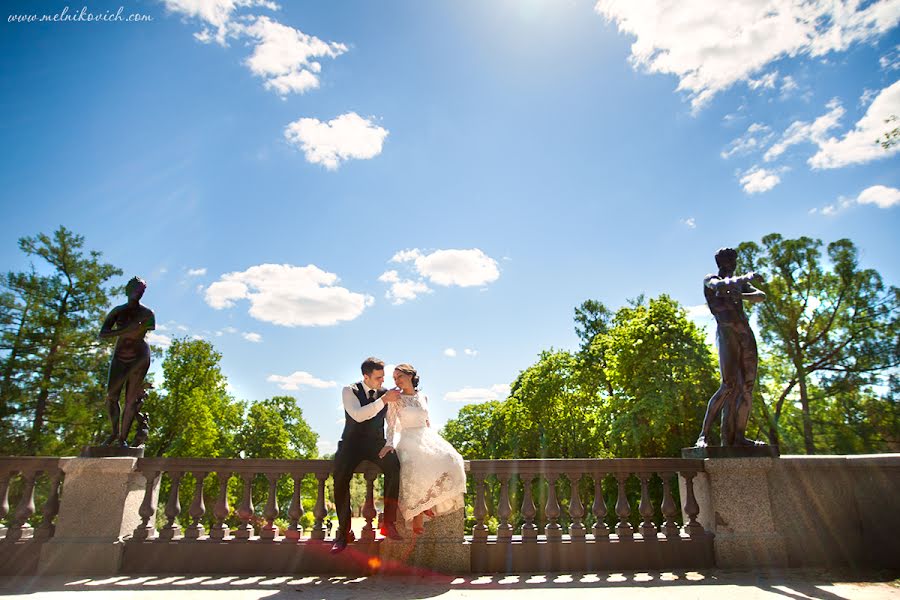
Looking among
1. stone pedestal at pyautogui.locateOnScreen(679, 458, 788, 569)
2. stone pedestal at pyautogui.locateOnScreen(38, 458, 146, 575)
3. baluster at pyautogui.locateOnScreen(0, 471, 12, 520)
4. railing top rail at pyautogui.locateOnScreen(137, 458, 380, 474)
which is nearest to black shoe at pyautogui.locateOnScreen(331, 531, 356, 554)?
railing top rail at pyautogui.locateOnScreen(137, 458, 380, 474)

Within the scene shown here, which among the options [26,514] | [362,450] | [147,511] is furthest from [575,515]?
[26,514]

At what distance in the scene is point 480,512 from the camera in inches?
214

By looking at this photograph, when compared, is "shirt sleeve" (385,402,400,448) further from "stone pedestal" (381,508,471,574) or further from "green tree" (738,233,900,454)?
"green tree" (738,233,900,454)

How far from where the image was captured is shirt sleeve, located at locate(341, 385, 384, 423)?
5.14m

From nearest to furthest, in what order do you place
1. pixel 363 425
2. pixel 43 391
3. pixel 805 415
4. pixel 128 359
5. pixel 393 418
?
pixel 363 425 < pixel 393 418 < pixel 128 359 < pixel 43 391 < pixel 805 415

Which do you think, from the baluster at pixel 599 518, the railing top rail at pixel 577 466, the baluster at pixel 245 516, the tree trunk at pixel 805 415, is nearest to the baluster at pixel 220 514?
the baluster at pixel 245 516

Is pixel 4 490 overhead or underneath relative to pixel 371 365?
underneath

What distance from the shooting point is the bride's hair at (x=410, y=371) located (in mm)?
5613

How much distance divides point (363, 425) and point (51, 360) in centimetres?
2304

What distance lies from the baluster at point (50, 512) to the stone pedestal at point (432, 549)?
3.69 meters

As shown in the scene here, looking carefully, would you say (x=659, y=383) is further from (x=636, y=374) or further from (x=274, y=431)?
(x=274, y=431)

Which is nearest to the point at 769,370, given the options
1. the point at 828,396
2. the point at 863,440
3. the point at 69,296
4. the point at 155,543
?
the point at 828,396

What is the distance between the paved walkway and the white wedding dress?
2.41 feet

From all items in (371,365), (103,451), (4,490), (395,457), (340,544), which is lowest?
(340,544)
